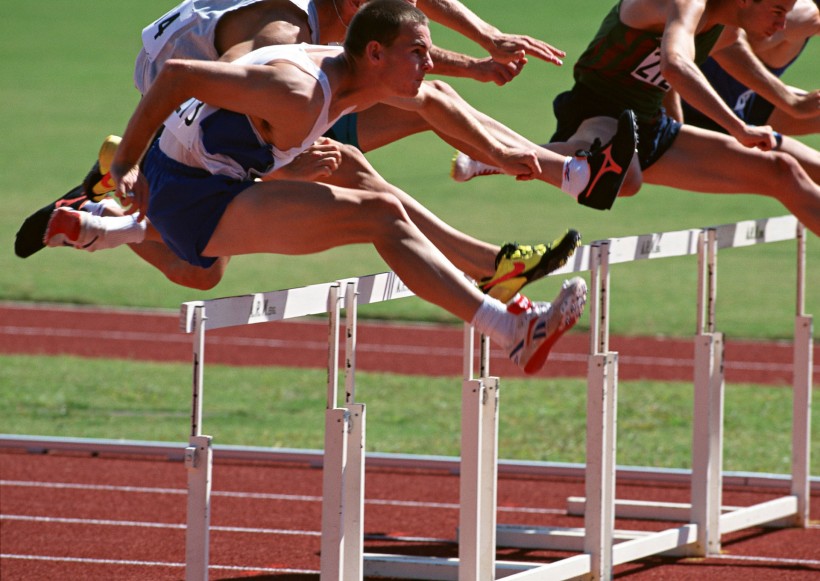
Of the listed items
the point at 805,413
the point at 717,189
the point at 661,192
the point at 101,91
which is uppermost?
the point at 101,91

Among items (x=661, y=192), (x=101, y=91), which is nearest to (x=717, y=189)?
(x=661, y=192)

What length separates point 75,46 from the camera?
114 ft

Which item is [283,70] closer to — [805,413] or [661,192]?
[805,413]

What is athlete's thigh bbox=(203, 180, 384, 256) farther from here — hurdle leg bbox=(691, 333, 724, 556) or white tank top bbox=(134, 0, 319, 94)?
hurdle leg bbox=(691, 333, 724, 556)

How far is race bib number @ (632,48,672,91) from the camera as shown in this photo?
224 inches


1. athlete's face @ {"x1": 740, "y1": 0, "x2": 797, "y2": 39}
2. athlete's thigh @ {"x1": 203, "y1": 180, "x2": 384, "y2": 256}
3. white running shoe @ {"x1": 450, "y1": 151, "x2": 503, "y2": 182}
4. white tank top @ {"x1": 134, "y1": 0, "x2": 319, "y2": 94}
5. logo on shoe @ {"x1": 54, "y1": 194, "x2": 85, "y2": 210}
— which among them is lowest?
athlete's thigh @ {"x1": 203, "y1": 180, "x2": 384, "y2": 256}

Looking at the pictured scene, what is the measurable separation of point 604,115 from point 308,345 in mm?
7525

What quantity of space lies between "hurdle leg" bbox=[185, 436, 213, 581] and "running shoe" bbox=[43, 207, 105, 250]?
1.58 meters

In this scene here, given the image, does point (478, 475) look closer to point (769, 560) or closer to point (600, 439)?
point (600, 439)

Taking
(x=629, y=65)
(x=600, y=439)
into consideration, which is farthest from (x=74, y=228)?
(x=629, y=65)

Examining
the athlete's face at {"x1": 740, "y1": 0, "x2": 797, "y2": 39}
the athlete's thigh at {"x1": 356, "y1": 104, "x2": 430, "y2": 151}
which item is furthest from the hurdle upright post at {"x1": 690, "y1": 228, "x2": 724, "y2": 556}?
the athlete's thigh at {"x1": 356, "y1": 104, "x2": 430, "y2": 151}

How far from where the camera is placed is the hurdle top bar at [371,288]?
12.3 feet

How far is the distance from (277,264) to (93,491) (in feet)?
34.2

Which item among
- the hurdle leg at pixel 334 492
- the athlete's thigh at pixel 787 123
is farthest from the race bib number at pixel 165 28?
the athlete's thigh at pixel 787 123
